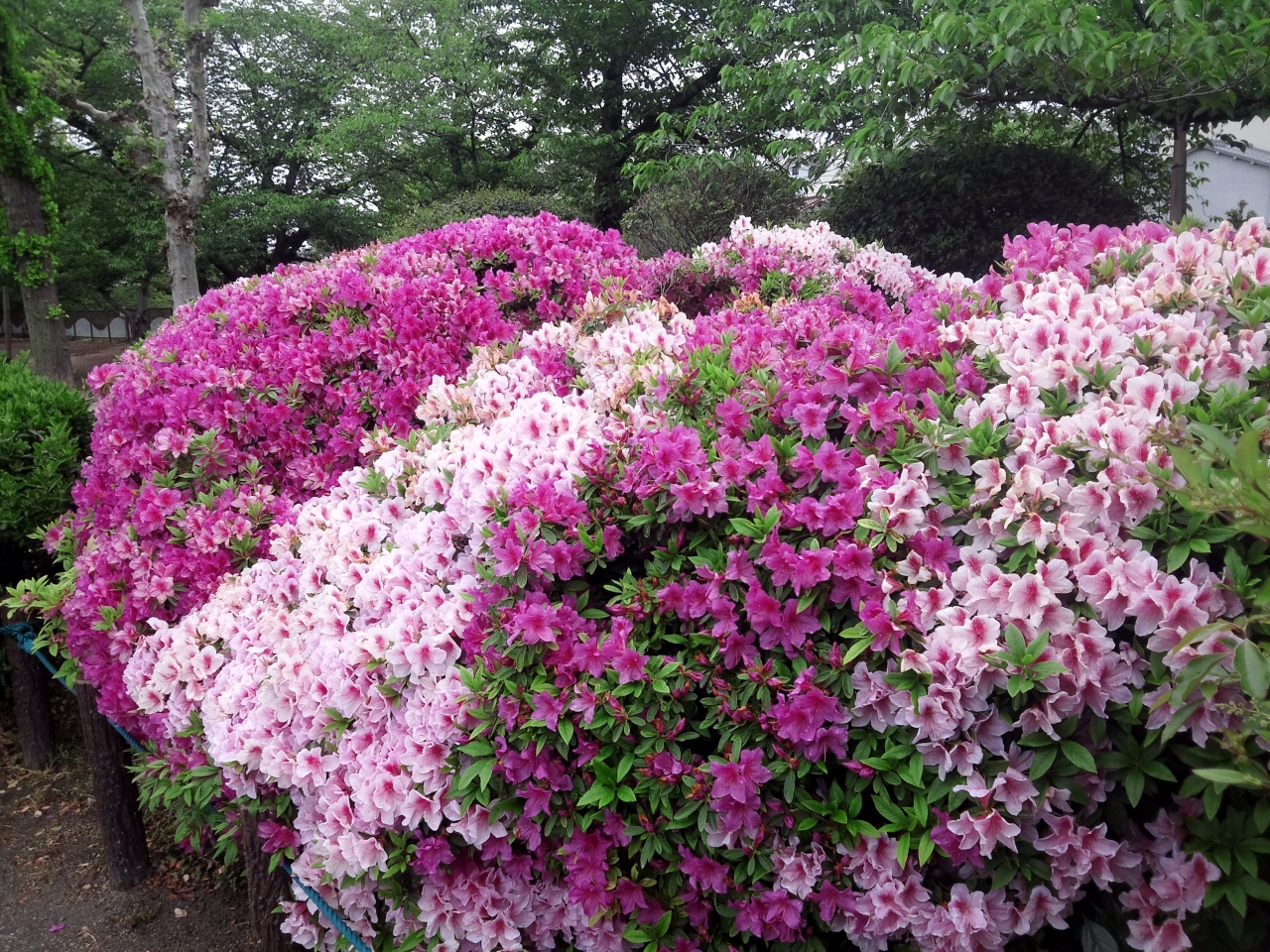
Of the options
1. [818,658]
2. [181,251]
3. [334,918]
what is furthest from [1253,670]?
[181,251]

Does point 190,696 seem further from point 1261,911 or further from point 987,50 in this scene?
point 987,50

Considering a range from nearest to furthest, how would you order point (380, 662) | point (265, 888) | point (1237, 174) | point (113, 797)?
point (380, 662) < point (265, 888) < point (113, 797) < point (1237, 174)

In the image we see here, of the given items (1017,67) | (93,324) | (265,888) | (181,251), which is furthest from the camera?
(93,324)

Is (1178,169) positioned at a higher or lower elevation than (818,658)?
higher

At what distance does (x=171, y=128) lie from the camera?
28.5 ft

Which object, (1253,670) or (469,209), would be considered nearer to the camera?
(1253,670)

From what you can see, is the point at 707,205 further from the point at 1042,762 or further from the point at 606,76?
the point at 1042,762

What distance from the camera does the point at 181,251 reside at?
9.09 m

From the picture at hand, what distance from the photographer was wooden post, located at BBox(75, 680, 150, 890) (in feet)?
10.2

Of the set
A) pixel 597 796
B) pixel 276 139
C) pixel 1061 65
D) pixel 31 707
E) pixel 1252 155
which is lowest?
pixel 31 707

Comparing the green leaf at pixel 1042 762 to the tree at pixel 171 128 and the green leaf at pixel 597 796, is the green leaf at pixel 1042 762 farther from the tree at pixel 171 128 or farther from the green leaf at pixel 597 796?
the tree at pixel 171 128

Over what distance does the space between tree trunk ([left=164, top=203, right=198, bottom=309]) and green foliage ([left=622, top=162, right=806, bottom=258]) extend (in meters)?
4.76

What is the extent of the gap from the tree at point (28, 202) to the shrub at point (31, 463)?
6398 millimetres

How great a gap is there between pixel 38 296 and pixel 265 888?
10404mm
